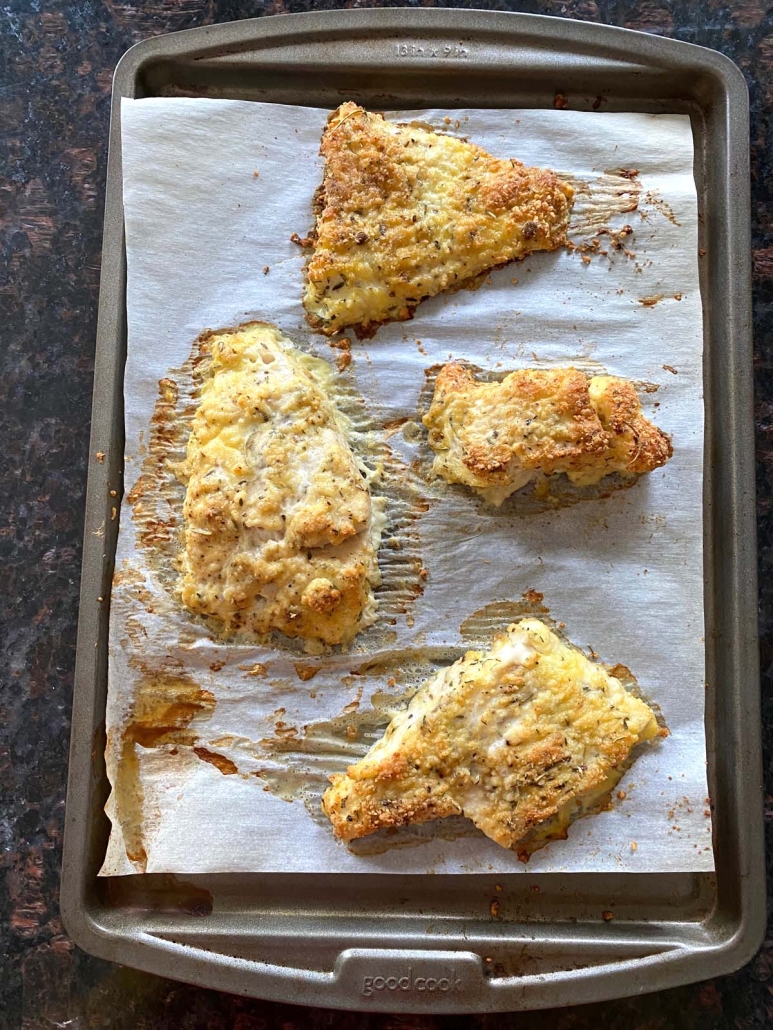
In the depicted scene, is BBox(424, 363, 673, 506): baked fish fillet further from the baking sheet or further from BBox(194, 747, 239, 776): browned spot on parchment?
BBox(194, 747, 239, 776): browned spot on parchment

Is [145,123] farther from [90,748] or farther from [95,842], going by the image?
[95,842]

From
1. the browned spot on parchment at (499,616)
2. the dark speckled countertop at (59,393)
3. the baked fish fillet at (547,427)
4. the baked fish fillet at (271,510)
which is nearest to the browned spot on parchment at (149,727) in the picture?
the baked fish fillet at (271,510)

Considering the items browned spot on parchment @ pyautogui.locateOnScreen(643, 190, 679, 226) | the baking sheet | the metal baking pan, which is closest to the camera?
the metal baking pan

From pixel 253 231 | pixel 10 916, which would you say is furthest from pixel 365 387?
pixel 10 916

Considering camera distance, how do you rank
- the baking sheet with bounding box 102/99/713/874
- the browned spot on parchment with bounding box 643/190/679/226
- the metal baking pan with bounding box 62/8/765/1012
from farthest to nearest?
the browned spot on parchment with bounding box 643/190/679/226, the baking sheet with bounding box 102/99/713/874, the metal baking pan with bounding box 62/8/765/1012

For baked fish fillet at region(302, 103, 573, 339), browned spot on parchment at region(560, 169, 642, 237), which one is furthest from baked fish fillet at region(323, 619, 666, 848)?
browned spot on parchment at region(560, 169, 642, 237)

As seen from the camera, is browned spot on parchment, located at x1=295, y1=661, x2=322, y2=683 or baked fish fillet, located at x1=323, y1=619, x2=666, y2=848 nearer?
baked fish fillet, located at x1=323, y1=619, x2=666, y2=848

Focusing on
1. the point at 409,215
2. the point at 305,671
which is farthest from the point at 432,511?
the point at 409,215
